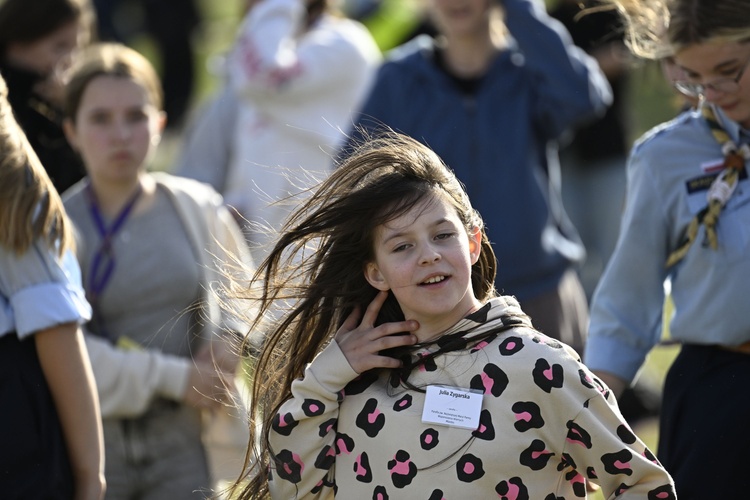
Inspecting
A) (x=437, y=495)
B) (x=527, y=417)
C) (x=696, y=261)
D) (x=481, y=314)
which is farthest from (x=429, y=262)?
(x=696, y=261)

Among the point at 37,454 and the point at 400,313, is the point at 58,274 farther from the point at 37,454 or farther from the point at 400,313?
the point at 400,313

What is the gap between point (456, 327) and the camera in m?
2.98

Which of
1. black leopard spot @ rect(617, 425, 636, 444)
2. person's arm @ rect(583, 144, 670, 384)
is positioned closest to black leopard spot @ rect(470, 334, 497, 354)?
black leopard spot @ rect(617, 425, 636, 444)

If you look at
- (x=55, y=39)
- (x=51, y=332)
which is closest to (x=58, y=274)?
(x=51, y=332)

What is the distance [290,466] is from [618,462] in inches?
30.6

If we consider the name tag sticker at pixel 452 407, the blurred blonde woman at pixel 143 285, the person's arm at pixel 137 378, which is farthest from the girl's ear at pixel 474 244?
the person's arm at pixel 137 378

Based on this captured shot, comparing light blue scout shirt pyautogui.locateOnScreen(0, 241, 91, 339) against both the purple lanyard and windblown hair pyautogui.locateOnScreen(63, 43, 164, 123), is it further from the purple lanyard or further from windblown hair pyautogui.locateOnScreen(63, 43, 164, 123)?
windblown hair pyautogui.locateOnScreen(63, 43, 164, 123)

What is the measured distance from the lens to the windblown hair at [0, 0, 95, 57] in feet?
16.7

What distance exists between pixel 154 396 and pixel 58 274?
1180 mm

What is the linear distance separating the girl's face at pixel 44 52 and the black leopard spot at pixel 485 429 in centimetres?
296

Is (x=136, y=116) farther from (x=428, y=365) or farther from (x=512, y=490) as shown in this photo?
(x=512, y=490)

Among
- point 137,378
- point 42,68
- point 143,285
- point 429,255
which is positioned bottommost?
point 137,378

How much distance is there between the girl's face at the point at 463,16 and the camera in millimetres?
4859

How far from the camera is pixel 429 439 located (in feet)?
9.49
